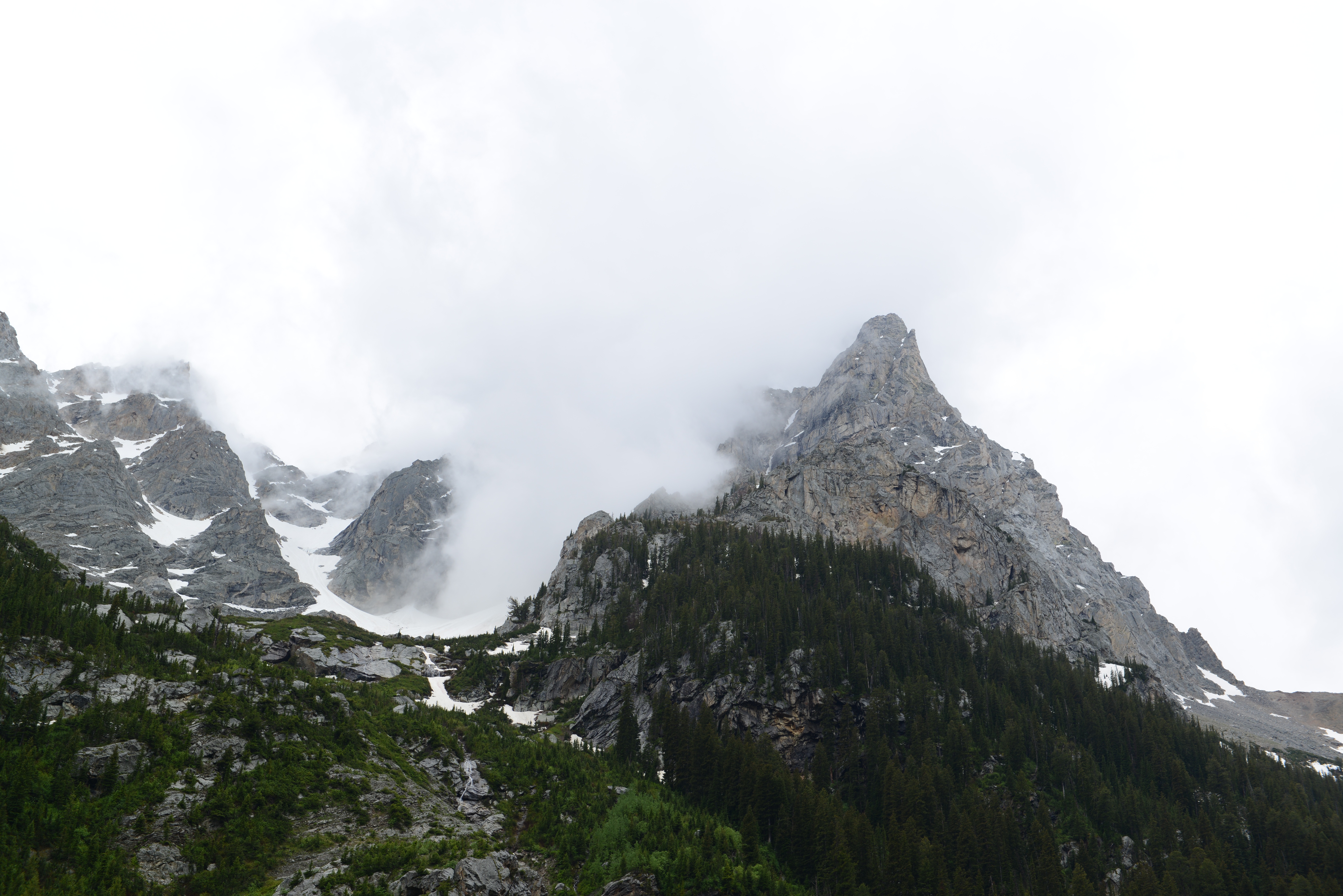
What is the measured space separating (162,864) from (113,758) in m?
10.2

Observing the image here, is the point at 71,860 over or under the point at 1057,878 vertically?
over

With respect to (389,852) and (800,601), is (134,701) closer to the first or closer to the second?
→ (389,852)

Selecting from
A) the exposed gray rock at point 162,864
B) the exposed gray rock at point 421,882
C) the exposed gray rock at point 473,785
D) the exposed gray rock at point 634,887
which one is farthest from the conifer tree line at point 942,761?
the exposed gray rock at point 162,864

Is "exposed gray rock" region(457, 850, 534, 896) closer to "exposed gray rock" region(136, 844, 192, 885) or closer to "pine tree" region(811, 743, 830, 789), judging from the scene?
"exposed gray rock" region(136, 844, 192, 885)

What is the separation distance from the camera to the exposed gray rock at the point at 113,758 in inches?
1907

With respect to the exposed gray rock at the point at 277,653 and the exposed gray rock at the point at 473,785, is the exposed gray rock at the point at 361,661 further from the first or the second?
the exposed gray rock at the point at 473,785

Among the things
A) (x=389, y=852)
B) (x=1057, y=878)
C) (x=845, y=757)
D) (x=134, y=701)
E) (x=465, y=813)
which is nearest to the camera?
(x=389, y=852)

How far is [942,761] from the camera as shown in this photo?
102m

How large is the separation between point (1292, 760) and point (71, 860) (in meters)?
250

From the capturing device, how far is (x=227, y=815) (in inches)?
1996

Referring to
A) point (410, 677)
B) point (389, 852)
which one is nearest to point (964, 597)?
point (410, 677)

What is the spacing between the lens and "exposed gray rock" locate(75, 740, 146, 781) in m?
48.4

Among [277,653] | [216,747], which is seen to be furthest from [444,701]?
[216,747]

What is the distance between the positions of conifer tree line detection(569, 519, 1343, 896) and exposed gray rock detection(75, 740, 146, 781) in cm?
5637
